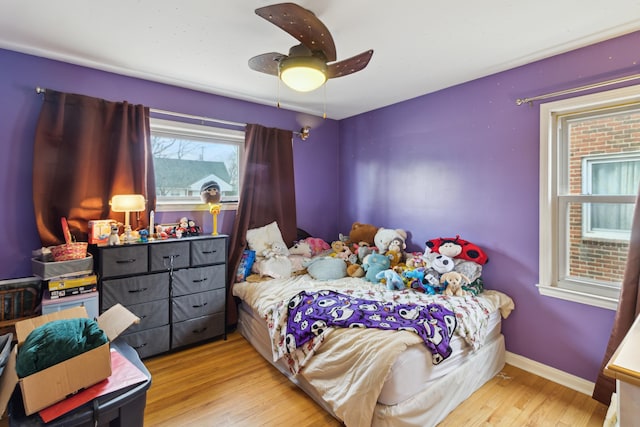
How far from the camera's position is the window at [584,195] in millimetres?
2213

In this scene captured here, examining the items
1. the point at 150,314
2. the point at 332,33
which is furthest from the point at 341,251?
the point at 332,33

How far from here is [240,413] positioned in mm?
1992

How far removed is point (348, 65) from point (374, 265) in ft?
5.86

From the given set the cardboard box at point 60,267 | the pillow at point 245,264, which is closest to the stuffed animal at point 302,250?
the pillow at point 245,264

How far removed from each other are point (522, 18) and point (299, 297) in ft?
7.56

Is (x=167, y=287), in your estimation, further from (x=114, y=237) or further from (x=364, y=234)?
(x=364, y=234)

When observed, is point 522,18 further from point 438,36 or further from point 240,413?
point 240,413

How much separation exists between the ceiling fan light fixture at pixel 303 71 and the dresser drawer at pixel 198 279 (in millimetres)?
1816

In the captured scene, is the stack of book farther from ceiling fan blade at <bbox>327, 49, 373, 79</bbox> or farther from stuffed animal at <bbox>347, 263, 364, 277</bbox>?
ceiling fan blade at <bbox>327, 49, 373, 79</bbox>

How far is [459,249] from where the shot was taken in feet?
9.02

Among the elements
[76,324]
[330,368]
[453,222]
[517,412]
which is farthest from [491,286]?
[76,324]

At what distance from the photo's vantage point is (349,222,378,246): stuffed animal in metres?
3.54

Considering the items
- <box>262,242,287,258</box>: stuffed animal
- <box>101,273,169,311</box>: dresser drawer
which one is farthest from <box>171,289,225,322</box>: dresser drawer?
<box>262,242,287,258</box>: stuffed animal

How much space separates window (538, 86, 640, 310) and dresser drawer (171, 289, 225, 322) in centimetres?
273
